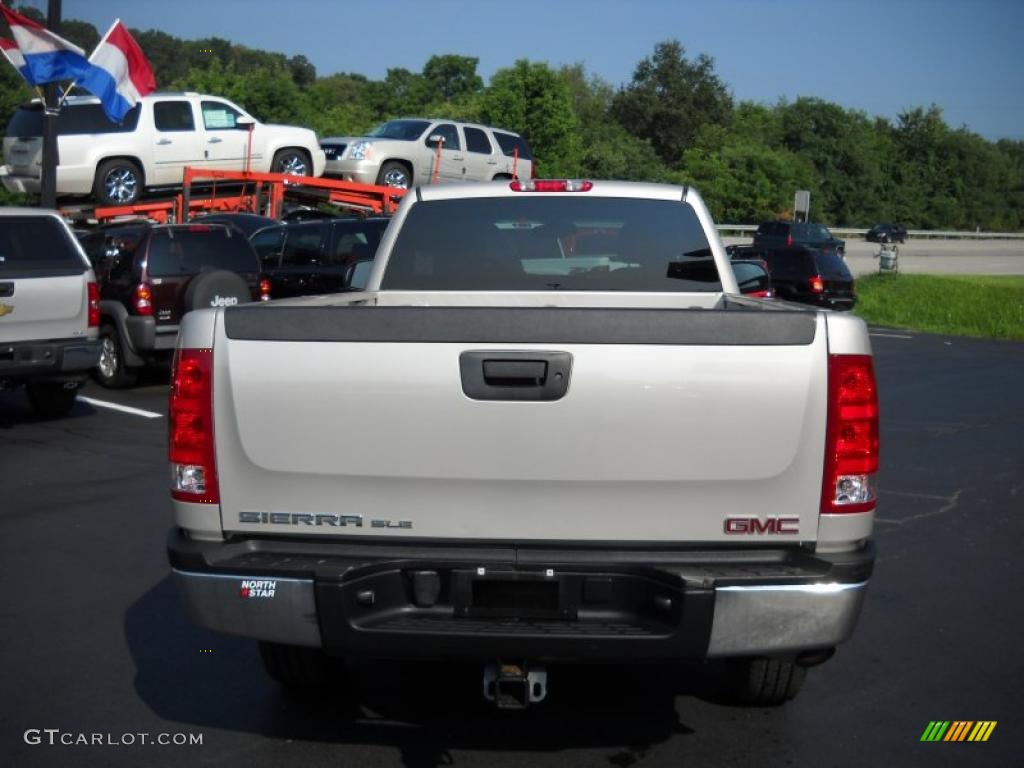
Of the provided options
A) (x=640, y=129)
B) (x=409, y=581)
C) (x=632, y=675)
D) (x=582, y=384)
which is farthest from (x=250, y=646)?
(x=640, y=129)

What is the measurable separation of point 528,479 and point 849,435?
3.27ft

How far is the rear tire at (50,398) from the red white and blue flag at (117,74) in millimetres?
6697

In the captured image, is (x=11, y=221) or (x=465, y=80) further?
(x=465, y=80)

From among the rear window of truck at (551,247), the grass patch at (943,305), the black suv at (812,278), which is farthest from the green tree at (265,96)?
the rear window of truck at (551,247)

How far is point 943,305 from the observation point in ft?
102

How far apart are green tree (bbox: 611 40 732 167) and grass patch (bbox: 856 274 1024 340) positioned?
54973mm

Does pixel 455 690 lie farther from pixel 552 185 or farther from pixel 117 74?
pixel 117 74

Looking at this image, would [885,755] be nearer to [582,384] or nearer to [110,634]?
[582,384]

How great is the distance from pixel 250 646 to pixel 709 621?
2.73 metres

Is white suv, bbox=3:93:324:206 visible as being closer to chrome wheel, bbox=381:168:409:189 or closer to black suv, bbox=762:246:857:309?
chrome wheel, bbox=381:168:409:189

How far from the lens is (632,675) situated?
529 cm

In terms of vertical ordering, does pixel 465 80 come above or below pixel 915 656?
above

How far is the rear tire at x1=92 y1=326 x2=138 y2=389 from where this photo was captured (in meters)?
14.8

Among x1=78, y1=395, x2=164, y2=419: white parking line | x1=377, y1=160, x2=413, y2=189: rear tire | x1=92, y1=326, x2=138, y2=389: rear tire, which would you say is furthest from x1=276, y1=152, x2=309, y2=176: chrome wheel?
x1=78, y1=395, x2=164, y2=419: white parking line
